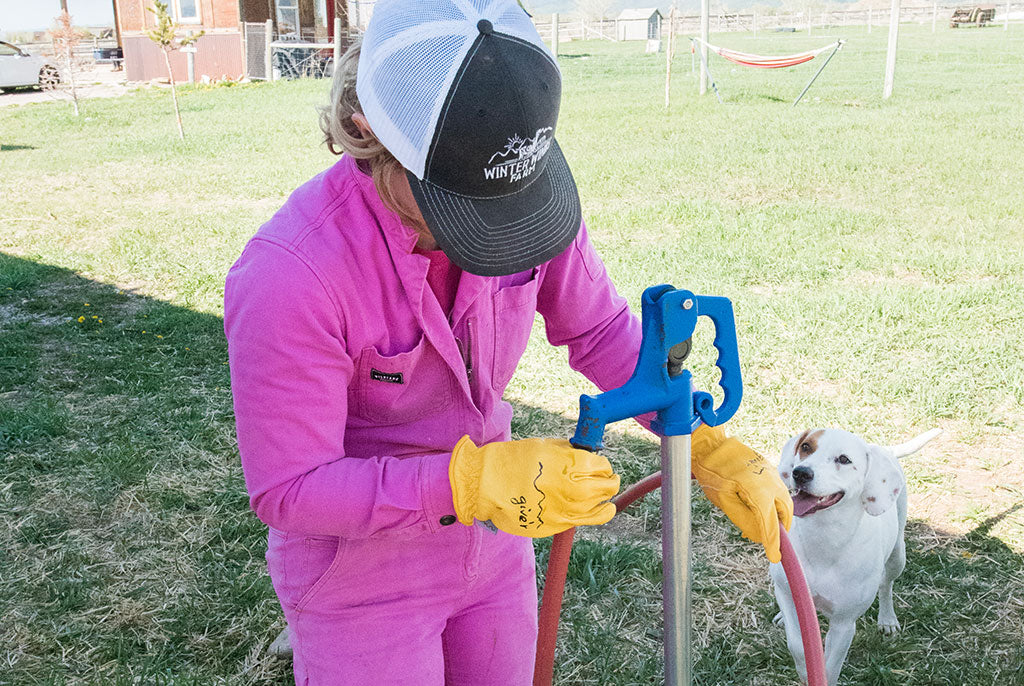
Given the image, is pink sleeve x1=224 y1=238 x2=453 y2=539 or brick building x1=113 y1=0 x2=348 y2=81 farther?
brick building x1=113 y1=0 x2=348 y2=81

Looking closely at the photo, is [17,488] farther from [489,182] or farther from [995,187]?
[995,187]

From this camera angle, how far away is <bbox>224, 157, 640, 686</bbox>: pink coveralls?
1317mm

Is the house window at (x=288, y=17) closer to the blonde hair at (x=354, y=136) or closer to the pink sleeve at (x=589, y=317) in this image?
the pink sleeve at (x=589, y=317)

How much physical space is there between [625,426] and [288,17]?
902 inches

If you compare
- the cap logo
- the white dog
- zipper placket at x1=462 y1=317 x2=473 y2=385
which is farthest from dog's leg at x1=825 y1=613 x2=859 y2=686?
the cap logo

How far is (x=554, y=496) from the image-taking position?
4.25ft

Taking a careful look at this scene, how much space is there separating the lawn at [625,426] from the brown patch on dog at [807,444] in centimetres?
67

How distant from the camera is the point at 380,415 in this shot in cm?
151

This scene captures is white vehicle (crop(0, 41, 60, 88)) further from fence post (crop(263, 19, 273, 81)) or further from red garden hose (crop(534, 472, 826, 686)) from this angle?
red garden hose (crop(534, 472, 826, 686))

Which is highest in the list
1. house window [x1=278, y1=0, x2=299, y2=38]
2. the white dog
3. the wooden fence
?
the wooden fence

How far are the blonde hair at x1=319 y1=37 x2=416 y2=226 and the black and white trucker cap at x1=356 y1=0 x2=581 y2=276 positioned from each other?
0.06 m

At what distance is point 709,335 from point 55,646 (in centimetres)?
333

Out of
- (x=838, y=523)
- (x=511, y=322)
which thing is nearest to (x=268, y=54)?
(x=838, y=523)

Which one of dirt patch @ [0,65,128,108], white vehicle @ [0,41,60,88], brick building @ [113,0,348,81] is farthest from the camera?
brick building @ [113,0,348,81]
